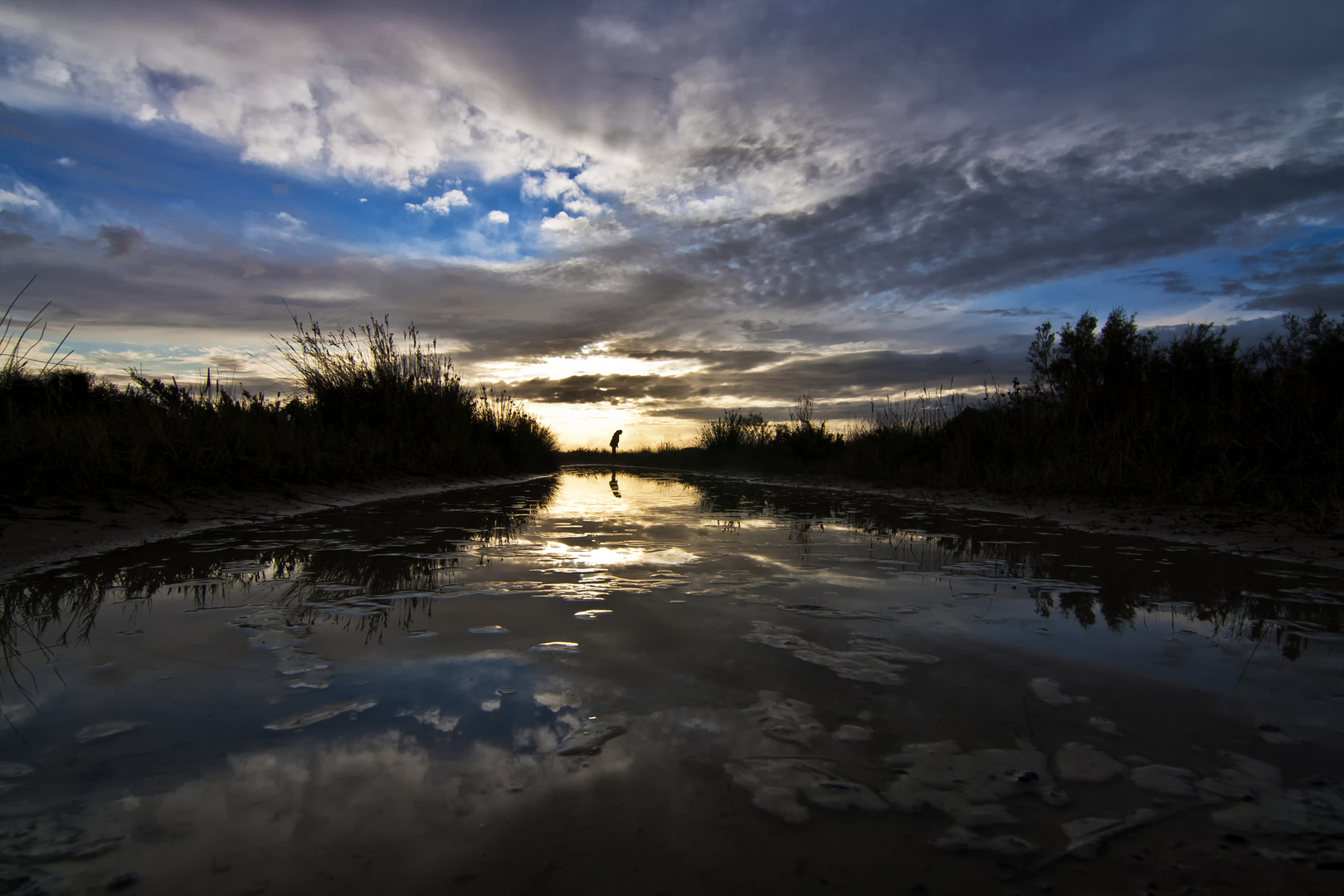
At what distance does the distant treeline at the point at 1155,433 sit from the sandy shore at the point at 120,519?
681 cm

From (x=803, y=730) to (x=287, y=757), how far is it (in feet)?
3.12

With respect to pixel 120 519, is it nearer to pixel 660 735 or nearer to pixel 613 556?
pixel 613 556

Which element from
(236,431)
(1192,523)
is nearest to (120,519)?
(236,431)

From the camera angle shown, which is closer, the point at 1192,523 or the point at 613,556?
the point at 613,556

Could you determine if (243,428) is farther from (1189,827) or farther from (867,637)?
(1189,827)

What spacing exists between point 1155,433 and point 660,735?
6983mm

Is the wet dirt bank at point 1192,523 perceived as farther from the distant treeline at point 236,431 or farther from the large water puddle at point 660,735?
the distant treeline at point 236,431

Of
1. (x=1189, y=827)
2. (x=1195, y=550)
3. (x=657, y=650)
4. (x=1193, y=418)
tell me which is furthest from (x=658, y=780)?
(x=1193, y=418)

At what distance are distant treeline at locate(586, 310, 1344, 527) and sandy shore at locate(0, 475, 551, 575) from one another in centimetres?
681

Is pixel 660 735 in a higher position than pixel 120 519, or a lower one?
lower

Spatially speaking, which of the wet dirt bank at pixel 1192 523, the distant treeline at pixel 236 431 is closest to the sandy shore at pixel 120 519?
the distant treeline at pixel 236 431

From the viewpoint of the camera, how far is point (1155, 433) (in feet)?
20.4

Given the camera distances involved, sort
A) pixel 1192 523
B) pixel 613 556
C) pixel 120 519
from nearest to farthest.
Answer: pixel 613 556, pixel 120 519, pixel 1192 523

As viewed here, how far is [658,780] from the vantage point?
1.05m
